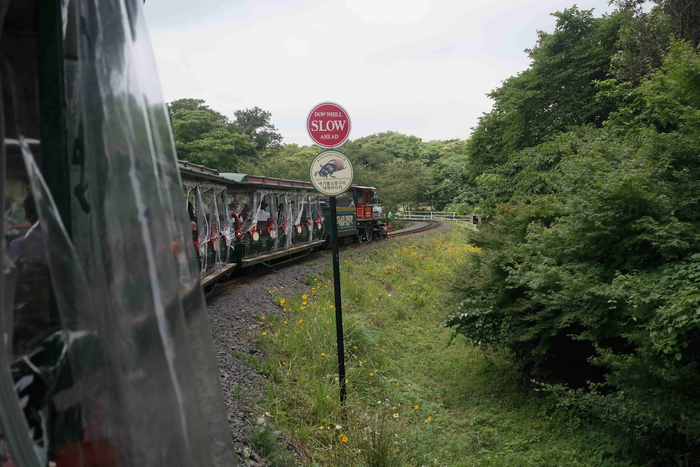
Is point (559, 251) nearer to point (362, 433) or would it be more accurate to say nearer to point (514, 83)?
point (362, 433)

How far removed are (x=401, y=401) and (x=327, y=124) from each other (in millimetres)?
3725

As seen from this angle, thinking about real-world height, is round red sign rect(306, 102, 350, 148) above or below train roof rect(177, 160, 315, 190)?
above

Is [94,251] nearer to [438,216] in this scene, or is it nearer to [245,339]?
[245,339]

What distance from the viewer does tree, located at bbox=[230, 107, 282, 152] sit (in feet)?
153

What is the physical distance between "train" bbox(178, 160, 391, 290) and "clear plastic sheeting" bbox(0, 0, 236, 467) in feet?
14.9

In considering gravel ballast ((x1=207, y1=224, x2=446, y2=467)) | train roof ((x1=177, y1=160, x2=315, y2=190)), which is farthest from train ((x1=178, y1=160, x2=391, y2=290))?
gravel ballast ((x1=207, y1=224, x2=446, y2=467))

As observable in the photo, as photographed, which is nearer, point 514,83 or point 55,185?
point 55,185

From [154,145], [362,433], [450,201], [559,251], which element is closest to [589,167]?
[559,251]

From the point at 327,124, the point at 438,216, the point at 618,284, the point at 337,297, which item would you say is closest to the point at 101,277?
the point at 337,297

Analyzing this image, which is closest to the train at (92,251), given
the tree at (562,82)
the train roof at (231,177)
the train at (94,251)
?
the train at (94,251)

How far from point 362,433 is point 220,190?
633cm

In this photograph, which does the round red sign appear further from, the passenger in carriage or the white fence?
the white fence

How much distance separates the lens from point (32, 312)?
85cm

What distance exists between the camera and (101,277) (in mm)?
868
